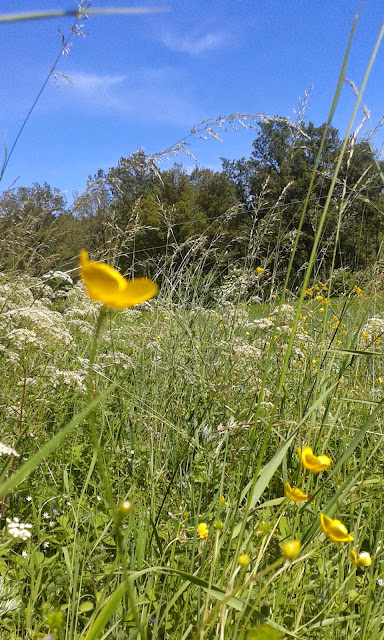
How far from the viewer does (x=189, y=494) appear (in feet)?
4.30

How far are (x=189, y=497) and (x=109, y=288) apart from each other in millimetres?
1087

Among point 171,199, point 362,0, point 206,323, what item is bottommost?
point 206,323

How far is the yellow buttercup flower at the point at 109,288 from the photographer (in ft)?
1.33

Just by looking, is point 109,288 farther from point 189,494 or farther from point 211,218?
point 211,218

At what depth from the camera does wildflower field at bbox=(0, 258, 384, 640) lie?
2.11ft

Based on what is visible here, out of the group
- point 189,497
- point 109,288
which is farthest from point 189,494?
point 109,288

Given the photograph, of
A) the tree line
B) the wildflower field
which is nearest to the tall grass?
the wildflower field

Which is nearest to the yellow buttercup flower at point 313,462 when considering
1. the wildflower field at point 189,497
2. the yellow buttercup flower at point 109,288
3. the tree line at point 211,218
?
the wildflower field at point 189,497

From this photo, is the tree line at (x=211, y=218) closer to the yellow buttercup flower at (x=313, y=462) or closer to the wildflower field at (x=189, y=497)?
the wildflower field at (x=189, y=497)

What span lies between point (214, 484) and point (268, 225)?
1.20m

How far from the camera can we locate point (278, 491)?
1.42m

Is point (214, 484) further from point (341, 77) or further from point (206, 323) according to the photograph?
point (206, 323)

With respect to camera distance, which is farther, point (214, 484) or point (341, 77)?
point (214, 484)

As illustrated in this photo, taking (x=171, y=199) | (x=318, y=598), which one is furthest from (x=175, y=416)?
(x=171, y=199)
